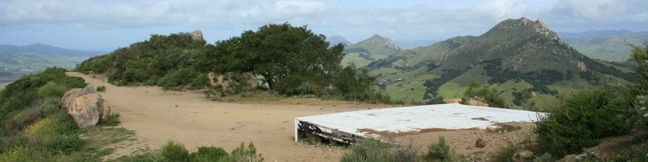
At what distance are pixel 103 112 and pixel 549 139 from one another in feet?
45.5

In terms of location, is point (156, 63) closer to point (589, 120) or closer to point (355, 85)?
point (355, 85)

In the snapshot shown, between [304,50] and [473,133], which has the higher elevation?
[304,50]

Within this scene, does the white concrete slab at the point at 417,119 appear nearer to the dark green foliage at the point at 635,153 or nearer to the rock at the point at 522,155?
the rock at the point at 522,155

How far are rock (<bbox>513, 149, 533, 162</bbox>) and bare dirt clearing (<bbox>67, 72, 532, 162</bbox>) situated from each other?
0.87 meters

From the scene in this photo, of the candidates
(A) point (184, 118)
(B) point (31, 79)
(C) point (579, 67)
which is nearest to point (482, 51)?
(C) point (579, 67)

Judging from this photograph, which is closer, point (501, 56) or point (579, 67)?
point (579, 67)

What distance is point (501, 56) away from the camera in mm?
128875

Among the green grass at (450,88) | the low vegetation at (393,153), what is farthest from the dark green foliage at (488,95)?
the green grass at (450,88)

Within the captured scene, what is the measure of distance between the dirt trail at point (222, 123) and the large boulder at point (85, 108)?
84 centimetres

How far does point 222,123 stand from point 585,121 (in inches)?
421

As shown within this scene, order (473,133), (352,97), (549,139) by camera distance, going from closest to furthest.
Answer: (549,139) → (473,133) → (352,97)

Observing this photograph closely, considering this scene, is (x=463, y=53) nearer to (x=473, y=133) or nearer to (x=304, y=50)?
(x=304, y=50)

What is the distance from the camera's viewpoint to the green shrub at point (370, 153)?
7.97 metres

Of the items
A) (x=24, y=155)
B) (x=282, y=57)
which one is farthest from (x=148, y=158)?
(x=282, y=57)
